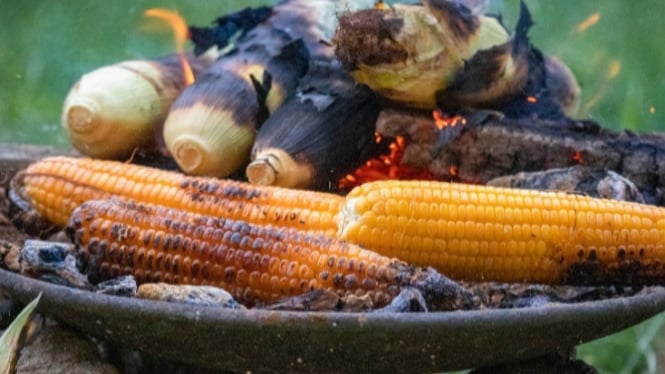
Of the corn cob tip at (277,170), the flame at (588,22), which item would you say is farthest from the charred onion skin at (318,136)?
the flame at (588,22)

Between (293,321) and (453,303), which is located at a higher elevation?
(293,321)

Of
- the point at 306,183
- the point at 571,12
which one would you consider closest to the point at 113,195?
the point at 306,183

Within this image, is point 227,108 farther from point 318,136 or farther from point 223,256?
point 223,256

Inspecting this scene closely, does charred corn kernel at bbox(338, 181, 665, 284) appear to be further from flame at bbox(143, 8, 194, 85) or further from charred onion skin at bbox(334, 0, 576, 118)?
flame at bbox(143, 8, 194, 85)

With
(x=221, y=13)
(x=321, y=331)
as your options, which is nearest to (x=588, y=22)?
(x=221, y=13)

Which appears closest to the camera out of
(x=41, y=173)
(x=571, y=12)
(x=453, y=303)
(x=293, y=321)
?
(x=293, y=321)

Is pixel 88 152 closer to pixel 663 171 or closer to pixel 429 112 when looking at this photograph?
pixel 429 112

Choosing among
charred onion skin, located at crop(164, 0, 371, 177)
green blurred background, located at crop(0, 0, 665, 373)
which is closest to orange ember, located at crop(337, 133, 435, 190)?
charred onion skin, located at crop(164, 0, 371, 177)
